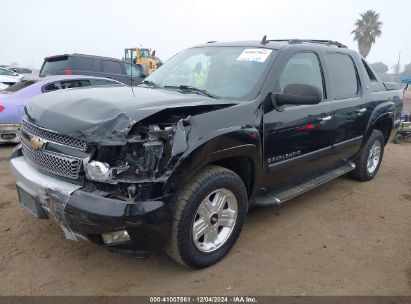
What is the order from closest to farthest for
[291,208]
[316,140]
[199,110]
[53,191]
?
[53,191]
[199,110]
[316,140]
[291,208]

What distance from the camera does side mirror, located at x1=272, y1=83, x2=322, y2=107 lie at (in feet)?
11.1

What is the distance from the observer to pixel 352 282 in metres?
3.09

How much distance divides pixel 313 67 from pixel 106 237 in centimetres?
287

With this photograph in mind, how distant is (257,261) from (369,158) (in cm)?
330

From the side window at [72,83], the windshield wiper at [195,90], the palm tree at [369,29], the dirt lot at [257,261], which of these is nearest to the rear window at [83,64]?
the side window at [72,83]

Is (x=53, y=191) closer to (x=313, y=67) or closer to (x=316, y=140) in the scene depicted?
(x=316, y=140)

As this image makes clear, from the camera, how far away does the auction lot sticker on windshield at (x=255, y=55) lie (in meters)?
3.76

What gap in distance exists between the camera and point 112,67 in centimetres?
1275

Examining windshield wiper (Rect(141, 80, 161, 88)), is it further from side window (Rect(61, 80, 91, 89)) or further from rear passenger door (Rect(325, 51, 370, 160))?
side window (Rect(61, 80, 91, 89))

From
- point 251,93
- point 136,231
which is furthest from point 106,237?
point 251,93

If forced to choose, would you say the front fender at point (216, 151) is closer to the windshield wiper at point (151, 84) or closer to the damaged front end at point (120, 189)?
the damaged front end at point (120, 189)

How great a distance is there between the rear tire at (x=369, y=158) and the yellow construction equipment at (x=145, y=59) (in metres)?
16.9

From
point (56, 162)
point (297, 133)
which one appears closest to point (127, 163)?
point (56, 162)

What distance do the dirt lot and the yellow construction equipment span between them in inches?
719
